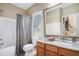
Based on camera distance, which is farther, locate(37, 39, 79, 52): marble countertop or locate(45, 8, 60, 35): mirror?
locate(45, 8, 60, 35): mirror

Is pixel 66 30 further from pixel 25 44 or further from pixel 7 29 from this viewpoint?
pixel 7 29

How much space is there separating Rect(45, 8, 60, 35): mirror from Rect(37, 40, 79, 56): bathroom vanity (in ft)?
0.54

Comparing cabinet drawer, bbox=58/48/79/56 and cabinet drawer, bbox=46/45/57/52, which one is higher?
cabinet drawer, bbox=46/45/57/52

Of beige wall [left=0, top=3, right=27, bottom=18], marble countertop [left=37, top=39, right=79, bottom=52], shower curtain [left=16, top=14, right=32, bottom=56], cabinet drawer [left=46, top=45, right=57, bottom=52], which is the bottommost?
cabinet drawer [left=46, top=45, right=57, bottom=52]

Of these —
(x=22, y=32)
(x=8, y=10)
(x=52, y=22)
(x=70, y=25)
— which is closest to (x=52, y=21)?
(x=52, y=22)

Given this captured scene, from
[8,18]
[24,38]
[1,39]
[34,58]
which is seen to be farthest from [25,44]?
[8,18]

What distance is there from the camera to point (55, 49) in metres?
1.45

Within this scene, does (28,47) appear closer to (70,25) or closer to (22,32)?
(22,32)

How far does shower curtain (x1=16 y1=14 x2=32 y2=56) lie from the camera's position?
1.51 m

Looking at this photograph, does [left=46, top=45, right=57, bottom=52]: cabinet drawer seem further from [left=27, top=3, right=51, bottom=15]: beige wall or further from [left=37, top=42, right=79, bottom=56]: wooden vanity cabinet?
[left=27, top=3, right=51, bottom=15]: beige wall

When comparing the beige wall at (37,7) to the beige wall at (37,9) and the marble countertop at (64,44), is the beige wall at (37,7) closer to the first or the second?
the beige wall at (37,9)

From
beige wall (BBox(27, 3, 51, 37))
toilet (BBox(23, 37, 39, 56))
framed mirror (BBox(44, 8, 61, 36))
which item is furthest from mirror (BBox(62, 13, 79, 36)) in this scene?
toilet (BBox(23, 37, 39, 56))

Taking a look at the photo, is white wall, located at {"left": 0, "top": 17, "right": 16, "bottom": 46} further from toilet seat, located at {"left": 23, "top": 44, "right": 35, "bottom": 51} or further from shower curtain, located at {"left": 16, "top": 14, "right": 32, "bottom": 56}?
toilet seat, located at {"left": 23, "top": 44, "right": 35, "bottom": 51}

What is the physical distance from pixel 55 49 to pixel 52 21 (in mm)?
412
